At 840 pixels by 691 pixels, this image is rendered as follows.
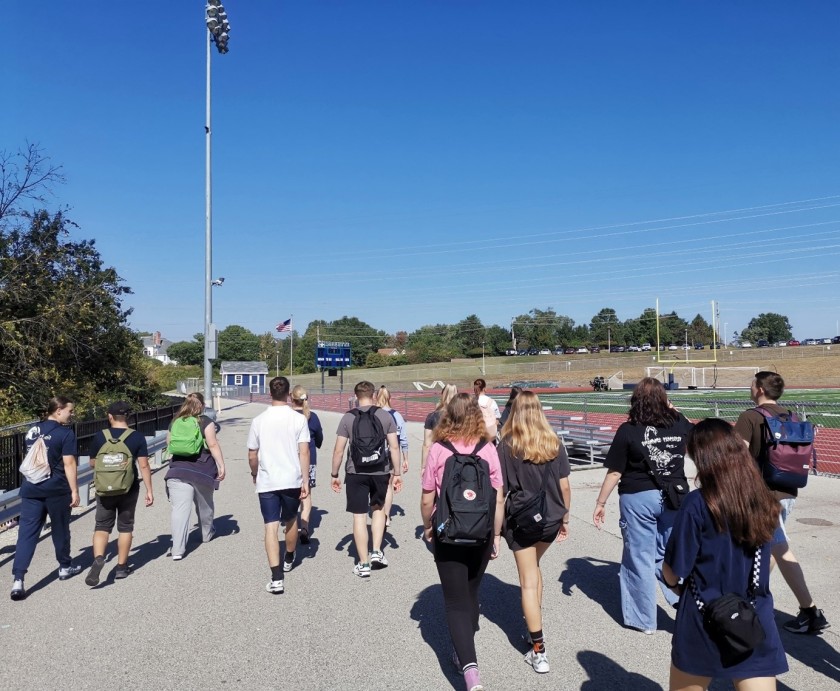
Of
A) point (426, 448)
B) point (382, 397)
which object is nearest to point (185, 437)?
point (382, 397)

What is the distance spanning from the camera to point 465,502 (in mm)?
4164

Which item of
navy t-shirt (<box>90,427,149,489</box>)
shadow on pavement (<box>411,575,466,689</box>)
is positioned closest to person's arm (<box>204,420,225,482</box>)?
navy t-shirt (<box>90,427,149,489</box>)

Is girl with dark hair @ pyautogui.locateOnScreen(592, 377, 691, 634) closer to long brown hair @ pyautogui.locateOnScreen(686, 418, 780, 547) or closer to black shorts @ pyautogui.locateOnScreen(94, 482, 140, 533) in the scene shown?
long brown hair @ pyautogui.locateOnScreen(686, 418, 780, 547)

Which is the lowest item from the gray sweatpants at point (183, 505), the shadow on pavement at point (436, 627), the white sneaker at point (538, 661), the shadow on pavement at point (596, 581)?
the shadow on pavement at point (596, 581)

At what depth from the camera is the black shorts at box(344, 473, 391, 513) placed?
267 inches

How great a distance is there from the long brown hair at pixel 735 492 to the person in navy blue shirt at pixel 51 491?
17.6ft

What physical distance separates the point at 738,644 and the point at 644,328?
13758cm

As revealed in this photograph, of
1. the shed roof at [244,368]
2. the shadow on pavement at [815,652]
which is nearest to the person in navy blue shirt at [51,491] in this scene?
the shadow on pavement at [815,652]

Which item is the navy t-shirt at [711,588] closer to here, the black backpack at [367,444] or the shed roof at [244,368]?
the black backpack at [367,444]

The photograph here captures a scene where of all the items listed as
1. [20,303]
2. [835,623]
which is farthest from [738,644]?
[20,303]

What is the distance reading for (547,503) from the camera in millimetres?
4766

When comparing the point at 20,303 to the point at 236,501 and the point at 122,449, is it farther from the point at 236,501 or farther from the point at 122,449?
the point at 122,449

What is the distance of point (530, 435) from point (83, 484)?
8120 mm

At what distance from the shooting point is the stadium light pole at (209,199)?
23.0 m
